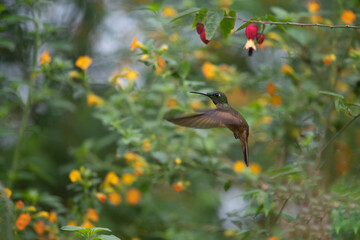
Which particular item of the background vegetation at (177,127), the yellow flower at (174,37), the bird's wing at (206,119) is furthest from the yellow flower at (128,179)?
the bird's wing at (206,119)

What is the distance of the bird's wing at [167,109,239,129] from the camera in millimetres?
1189

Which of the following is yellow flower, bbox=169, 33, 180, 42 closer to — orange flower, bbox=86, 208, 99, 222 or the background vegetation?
the background vegetation

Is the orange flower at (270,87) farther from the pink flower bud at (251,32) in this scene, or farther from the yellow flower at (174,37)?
the pink flower bud at (251,32)

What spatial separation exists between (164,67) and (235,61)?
1187mm

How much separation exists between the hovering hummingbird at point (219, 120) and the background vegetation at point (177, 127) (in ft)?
0.61

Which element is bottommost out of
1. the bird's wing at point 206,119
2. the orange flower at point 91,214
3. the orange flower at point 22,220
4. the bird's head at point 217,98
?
the orange flower at point 22,220

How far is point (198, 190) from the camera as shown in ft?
8.55

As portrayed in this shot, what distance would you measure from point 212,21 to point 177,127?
890 millimetres

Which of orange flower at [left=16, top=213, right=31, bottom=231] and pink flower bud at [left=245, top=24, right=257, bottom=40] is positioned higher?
pink flower bud at [left=245, top=24, right=257, bottom=40]

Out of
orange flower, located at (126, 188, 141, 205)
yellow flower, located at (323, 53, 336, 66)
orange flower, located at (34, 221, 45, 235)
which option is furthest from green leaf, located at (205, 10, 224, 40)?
orange flower, located at (126, 188, 141, 205)

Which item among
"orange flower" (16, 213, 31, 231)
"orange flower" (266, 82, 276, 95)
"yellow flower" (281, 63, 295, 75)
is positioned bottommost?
"orange flower" (16, 213, 31, 231)

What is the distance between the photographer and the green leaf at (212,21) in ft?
3.74

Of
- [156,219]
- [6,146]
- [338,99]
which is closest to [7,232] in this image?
[338,99]

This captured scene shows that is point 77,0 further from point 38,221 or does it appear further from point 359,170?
point 359,170
